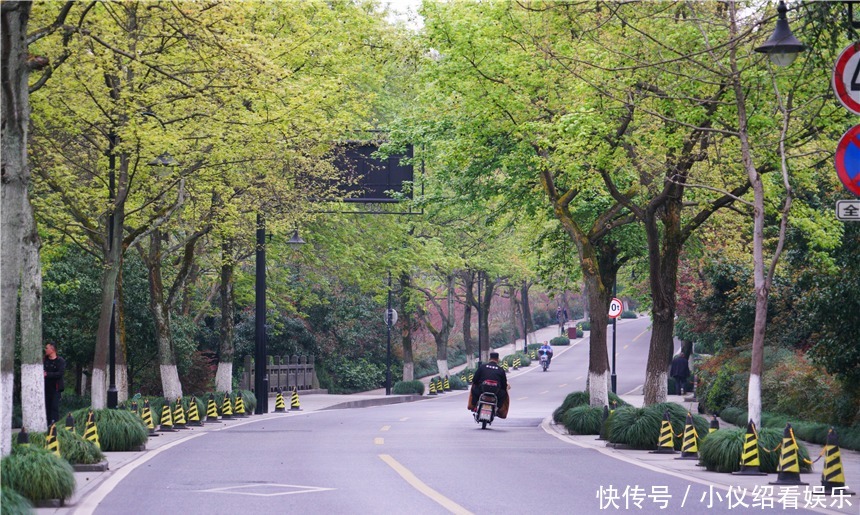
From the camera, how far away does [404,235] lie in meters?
46.5

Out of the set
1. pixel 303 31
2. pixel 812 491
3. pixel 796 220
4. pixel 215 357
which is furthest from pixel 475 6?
pixel 215 357

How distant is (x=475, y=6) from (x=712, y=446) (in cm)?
1253

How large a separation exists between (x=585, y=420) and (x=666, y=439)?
5835mm

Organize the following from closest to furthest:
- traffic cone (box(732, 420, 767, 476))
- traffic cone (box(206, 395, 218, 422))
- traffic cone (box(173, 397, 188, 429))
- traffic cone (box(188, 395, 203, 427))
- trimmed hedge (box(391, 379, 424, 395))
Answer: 1. traffic cone (box(732, 420, 767, 476))
2. traffic cone (box(173, 397, 188, 429))
3. traffic cone (box(188, 395, 203, 427))
4. traffic cone (box(206, 395, 218, 422))
5. trimmed hedge (box(391, 379, 424, 395))

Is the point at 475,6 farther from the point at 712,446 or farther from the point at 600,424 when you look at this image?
the point at 712,446

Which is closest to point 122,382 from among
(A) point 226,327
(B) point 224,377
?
(A) point 226,327

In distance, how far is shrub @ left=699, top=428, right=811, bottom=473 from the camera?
15938 mm

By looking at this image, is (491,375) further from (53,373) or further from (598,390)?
(53,373)

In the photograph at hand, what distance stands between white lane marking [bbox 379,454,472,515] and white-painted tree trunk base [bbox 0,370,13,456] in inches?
188

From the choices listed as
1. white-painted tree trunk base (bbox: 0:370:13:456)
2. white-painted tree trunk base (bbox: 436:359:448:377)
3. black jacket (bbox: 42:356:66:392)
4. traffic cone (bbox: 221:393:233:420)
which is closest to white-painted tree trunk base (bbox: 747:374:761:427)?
white-painted tree trunk base (bbox: 0:370:13:456)

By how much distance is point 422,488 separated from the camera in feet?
45.5

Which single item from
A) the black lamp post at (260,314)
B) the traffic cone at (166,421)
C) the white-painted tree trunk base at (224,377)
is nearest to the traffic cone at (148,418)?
the traffic cone at (166,421)

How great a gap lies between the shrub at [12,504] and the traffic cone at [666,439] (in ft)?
39.7

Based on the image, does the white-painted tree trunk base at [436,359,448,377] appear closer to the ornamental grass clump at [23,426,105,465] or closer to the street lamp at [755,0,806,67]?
the ornamental grass clump at [23,426,105,465]
